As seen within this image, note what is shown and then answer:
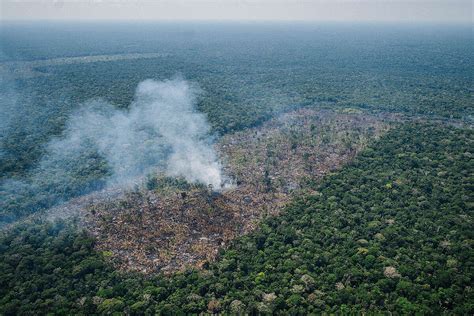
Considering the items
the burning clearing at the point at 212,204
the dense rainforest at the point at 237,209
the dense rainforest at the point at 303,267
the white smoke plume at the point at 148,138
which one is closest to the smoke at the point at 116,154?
the white smoke plume at the point at 148,138

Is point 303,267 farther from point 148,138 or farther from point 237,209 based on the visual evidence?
point 148,138

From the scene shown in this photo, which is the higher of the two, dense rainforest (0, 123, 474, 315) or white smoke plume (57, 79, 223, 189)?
white smoke plume (57, 79, 223, 189)

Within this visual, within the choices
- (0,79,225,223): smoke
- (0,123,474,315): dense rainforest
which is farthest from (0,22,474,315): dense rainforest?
(0,79,225,223): smoke

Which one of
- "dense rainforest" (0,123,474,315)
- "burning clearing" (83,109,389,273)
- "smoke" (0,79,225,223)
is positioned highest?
"smoke" (0,79,225,223)

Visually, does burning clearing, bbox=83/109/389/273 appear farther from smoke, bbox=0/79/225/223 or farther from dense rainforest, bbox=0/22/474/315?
smoke, bbox=0/79/225/223

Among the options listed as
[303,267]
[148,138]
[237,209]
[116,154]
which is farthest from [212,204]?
[148,138]
